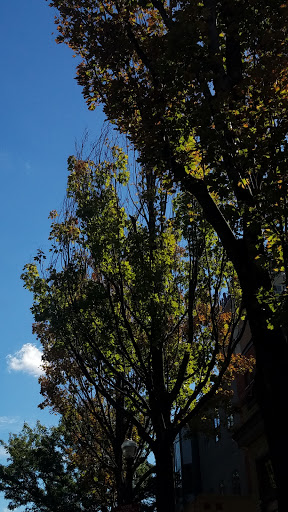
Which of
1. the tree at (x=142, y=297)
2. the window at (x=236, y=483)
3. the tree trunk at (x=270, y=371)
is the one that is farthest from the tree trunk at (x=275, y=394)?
the window at (x=236, y=483)

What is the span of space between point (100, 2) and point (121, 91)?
2389 mm

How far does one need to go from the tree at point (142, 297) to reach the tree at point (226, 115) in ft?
7.64

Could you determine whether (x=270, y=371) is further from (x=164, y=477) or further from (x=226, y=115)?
(x=164, y=477)

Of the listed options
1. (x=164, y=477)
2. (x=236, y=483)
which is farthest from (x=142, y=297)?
(x=236, y=483)

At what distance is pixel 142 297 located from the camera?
41.8 feet

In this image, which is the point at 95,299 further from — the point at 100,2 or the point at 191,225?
the point at 100,2

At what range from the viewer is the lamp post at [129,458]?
13312 mm

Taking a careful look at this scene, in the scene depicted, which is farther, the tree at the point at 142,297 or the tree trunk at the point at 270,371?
the tree at the point at 142,297

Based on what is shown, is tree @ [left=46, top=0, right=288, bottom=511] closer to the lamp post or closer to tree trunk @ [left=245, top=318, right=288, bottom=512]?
tree trunk @ [left=245, top=318, right=288, bottom=512]

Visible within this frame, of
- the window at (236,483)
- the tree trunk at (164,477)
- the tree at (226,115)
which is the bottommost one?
the tree trunk at (164,477)

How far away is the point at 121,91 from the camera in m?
9.86

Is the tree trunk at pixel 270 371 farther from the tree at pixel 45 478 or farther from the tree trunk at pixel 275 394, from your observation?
the tree at pixel 45 478

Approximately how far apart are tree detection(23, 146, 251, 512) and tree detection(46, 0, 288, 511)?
2328mm

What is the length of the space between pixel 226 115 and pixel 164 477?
787 centimetres
